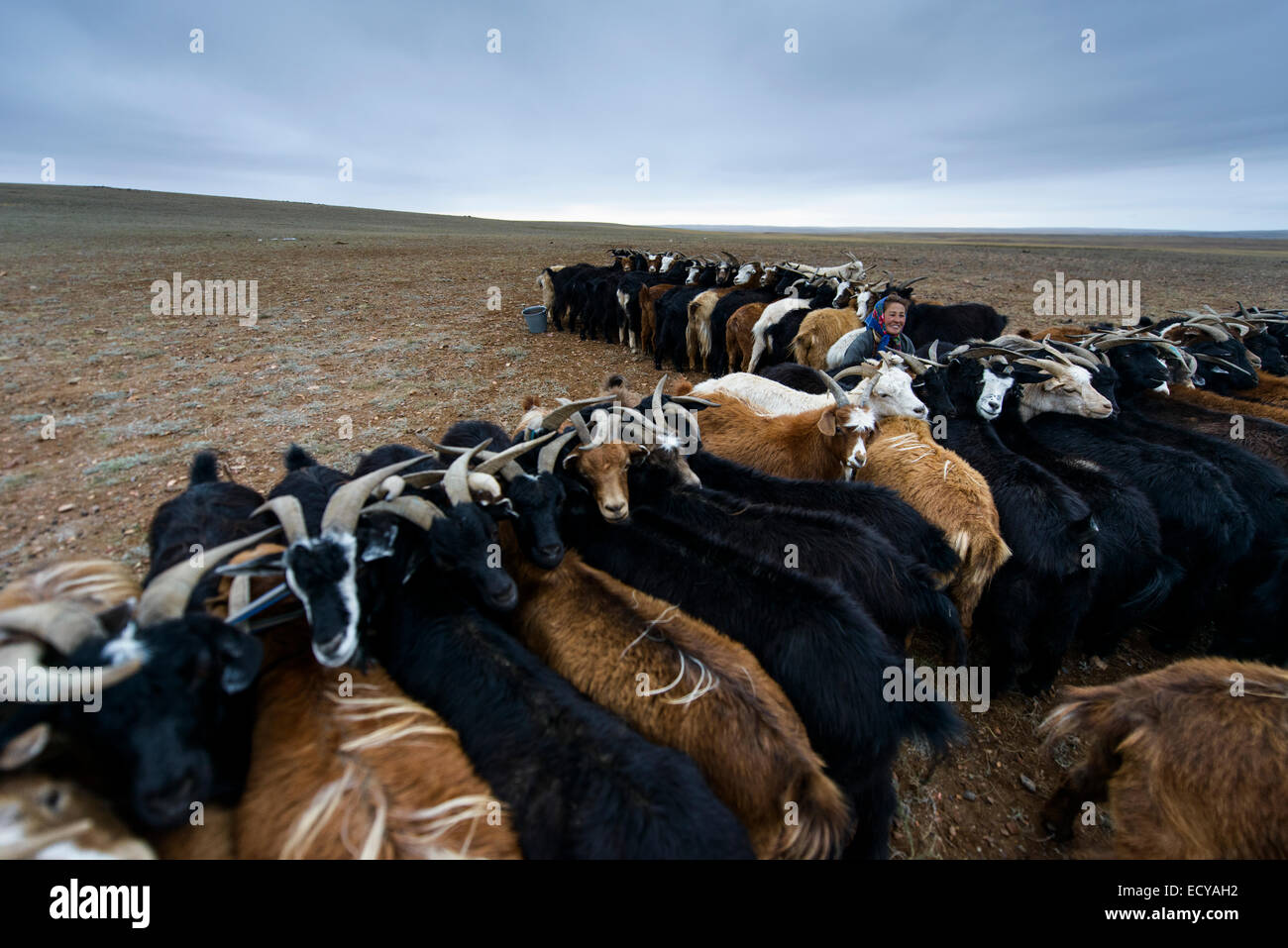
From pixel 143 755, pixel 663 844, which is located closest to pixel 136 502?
pixel 143 755

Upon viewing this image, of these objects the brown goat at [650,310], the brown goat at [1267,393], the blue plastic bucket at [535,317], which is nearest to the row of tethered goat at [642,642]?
the brown goat at [1267,393]

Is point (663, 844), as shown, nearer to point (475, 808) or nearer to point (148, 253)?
point (475, 808)

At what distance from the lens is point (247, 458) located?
7.32 meters

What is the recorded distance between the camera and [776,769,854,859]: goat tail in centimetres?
239

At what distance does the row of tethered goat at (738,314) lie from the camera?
33.5 feet

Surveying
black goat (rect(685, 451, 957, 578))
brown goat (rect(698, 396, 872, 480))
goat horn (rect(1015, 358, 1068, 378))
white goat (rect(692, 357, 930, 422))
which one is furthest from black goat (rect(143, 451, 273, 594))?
goat horn (rect(1015, 358, 1068, 378))

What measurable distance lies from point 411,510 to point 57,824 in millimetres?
1877

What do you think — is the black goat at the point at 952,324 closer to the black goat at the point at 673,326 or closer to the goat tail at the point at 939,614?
the black goat at the point at 673,326

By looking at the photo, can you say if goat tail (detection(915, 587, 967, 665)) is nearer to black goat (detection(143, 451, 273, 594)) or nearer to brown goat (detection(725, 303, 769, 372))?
black goat (detection(143, 451, 273, 594))

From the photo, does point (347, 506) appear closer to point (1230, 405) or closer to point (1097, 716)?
point (1097, 716)

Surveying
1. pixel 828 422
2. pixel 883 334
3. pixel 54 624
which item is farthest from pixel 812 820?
pixel 883 334

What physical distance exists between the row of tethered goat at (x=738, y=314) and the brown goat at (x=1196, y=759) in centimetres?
668

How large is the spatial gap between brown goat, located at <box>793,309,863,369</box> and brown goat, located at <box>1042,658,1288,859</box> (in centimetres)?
751

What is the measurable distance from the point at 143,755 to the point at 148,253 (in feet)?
117
